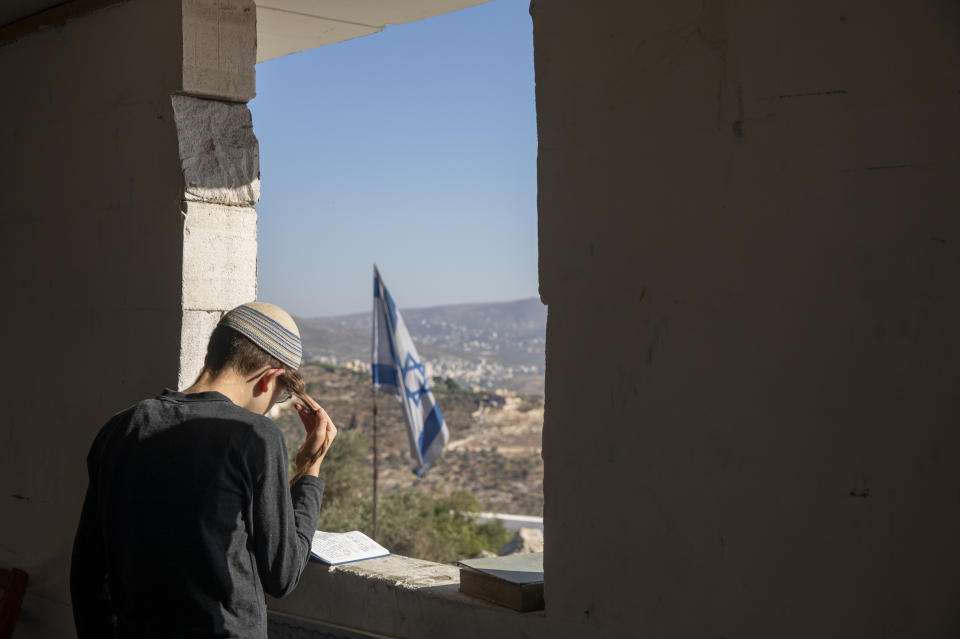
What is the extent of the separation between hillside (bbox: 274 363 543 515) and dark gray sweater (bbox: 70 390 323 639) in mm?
24086

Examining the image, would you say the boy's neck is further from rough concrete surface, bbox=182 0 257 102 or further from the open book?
rough concrete surface, bbox=182 0 257 102

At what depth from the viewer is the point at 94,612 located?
→ 174cm

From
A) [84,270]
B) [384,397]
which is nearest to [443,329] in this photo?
[384,397]

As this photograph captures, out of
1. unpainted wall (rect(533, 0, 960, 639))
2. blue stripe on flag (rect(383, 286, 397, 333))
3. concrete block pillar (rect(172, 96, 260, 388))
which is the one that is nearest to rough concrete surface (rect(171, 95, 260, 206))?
concrete block pillar (rect(172, 96, 260, 388))

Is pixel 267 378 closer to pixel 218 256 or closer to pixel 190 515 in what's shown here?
pixel 190 515

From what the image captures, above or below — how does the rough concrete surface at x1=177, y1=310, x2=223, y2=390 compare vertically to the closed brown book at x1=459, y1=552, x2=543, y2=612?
above

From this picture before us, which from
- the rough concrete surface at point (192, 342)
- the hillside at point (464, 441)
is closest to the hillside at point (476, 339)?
the hillside at point (464, 441)

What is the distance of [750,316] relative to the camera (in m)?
1.79

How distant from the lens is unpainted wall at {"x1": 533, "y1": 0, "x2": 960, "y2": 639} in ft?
5.30

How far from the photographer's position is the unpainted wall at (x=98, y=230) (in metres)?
2.86

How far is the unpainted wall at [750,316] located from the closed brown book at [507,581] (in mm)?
93

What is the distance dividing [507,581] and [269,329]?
33.5 inches

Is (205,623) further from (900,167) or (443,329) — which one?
(443,329)

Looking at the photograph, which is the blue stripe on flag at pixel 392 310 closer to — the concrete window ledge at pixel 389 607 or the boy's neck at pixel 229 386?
the concrete window ledge at pixel 389 607
